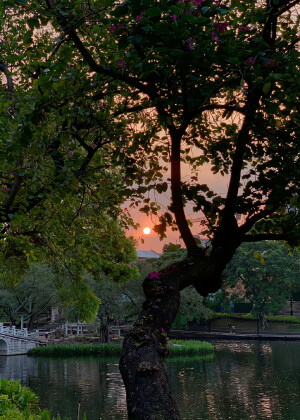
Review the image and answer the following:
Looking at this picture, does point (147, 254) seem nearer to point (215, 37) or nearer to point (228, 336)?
point (228, 336)

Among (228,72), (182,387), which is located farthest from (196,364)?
(228,72)

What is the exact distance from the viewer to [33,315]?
194 ft

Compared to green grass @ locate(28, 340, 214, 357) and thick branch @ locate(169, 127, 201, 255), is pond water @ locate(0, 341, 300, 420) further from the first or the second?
thick branch @ locate(169, 127, 201, 255)

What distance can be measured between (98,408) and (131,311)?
27068 mm

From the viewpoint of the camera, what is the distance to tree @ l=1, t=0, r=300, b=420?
16.9 ft

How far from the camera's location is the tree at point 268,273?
199ft

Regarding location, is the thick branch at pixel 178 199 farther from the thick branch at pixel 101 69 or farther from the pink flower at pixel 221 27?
the pink flower at pixel 221 27

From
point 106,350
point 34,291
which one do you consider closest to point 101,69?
point 106,350

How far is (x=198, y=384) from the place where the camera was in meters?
27.4

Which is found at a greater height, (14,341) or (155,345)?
(155,345)

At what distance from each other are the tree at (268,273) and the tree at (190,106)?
53642 mm

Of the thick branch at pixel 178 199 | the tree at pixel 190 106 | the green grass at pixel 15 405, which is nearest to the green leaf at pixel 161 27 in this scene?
the tree at pixel 190 106

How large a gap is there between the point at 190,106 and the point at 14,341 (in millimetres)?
47900

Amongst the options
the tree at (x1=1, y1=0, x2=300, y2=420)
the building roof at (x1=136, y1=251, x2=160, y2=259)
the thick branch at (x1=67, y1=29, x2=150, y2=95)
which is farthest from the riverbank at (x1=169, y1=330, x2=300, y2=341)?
the building roof at (x1=136, y1=251, x2=160, y2=259)
